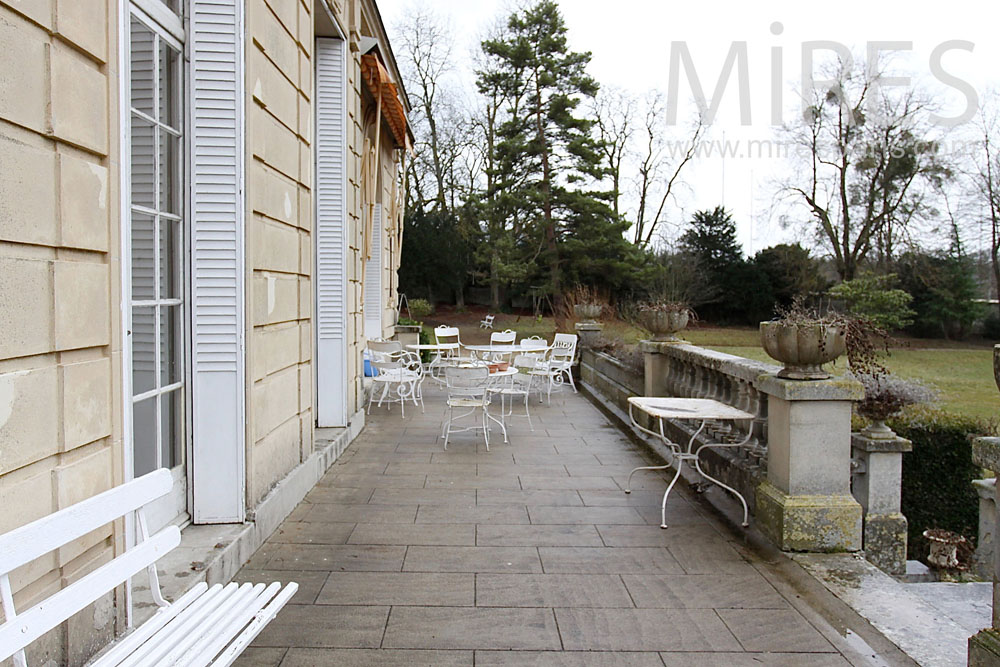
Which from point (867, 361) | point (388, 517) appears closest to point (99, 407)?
point (388, 517)

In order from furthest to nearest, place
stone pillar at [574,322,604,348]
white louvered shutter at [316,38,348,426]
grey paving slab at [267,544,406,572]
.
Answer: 1. stone pillar at [574,322,604,348]
2. white louvered shutter at [316,38,348,426]
3. grey paving slab at [267,544,406,572]

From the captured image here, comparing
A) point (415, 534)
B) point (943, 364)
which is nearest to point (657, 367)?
point (415, 534)

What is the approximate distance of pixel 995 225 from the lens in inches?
1109

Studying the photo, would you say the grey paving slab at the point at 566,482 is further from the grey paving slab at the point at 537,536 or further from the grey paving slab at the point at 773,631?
the grey paving slab at the point at 773,631


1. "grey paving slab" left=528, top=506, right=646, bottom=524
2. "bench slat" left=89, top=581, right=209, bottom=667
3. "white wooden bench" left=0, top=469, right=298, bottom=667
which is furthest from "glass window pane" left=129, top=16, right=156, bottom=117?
"grey paving slab" left=528, top=506, right=646, bottom=524

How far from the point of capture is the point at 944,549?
6.38 metres

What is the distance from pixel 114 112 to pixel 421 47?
28.3 m

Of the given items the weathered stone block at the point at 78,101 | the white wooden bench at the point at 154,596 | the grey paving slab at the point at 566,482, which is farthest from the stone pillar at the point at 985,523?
the weathered stone block at the point at 78,101

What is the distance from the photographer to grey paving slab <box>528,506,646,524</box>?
4.82 metres

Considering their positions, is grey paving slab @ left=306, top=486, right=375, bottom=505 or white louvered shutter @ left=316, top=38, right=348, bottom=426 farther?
white louvered shutter @ left=316, top=38, right=348, bottom=426

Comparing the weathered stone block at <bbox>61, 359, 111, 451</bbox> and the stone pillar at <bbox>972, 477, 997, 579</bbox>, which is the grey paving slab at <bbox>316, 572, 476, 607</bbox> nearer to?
the weathered stone block at <bbox>61, 359, 111, 451</bbox>

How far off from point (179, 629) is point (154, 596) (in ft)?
1.18

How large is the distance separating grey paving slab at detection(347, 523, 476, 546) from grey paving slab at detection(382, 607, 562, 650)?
3.18 ft

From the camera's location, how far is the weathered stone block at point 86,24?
2.23 m
